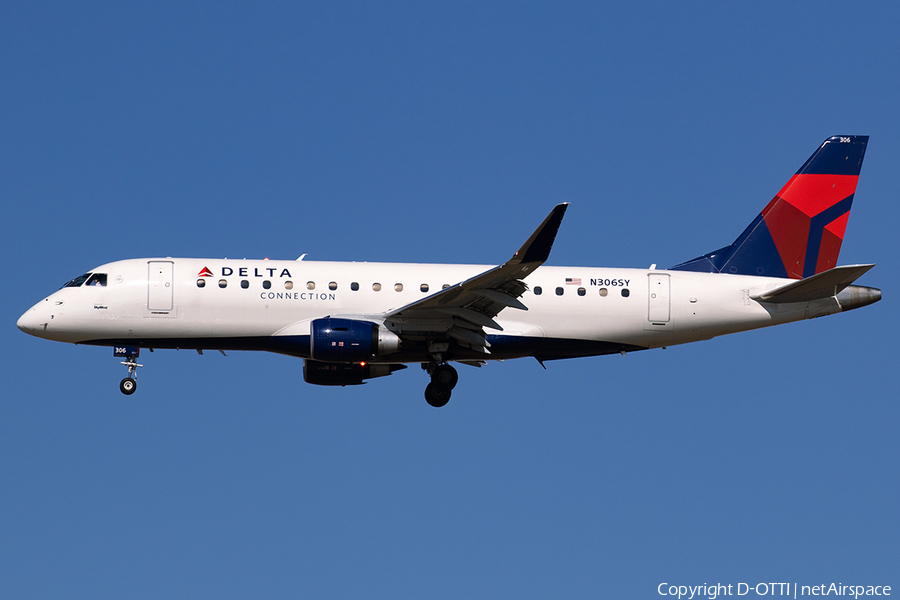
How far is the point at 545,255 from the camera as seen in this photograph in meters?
28.5

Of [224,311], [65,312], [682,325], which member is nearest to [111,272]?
[65,312]

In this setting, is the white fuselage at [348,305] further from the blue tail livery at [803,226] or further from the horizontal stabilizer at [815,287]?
the blue tail livery at [803,226]

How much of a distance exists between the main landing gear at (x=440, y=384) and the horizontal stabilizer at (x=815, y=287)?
32.8 feet

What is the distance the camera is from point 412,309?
1243 inches

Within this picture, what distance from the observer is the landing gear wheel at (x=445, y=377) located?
3384cm

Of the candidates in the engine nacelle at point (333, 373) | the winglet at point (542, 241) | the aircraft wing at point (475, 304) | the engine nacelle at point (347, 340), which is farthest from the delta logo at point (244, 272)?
the winglet at point (542, 241)

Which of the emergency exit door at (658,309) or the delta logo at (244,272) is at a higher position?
the delta logo at (244,272)

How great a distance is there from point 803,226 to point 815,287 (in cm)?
376

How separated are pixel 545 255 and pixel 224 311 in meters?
10.1

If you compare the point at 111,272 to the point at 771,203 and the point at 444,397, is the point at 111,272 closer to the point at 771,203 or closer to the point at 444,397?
the point at 444,397

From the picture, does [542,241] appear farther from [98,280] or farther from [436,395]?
[98,280]

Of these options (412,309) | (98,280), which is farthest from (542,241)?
(98,280)

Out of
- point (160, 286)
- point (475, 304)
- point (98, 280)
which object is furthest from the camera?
point (98, 280)

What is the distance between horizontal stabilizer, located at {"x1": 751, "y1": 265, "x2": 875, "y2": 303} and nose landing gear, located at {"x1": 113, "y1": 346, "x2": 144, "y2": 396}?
1943 cm
